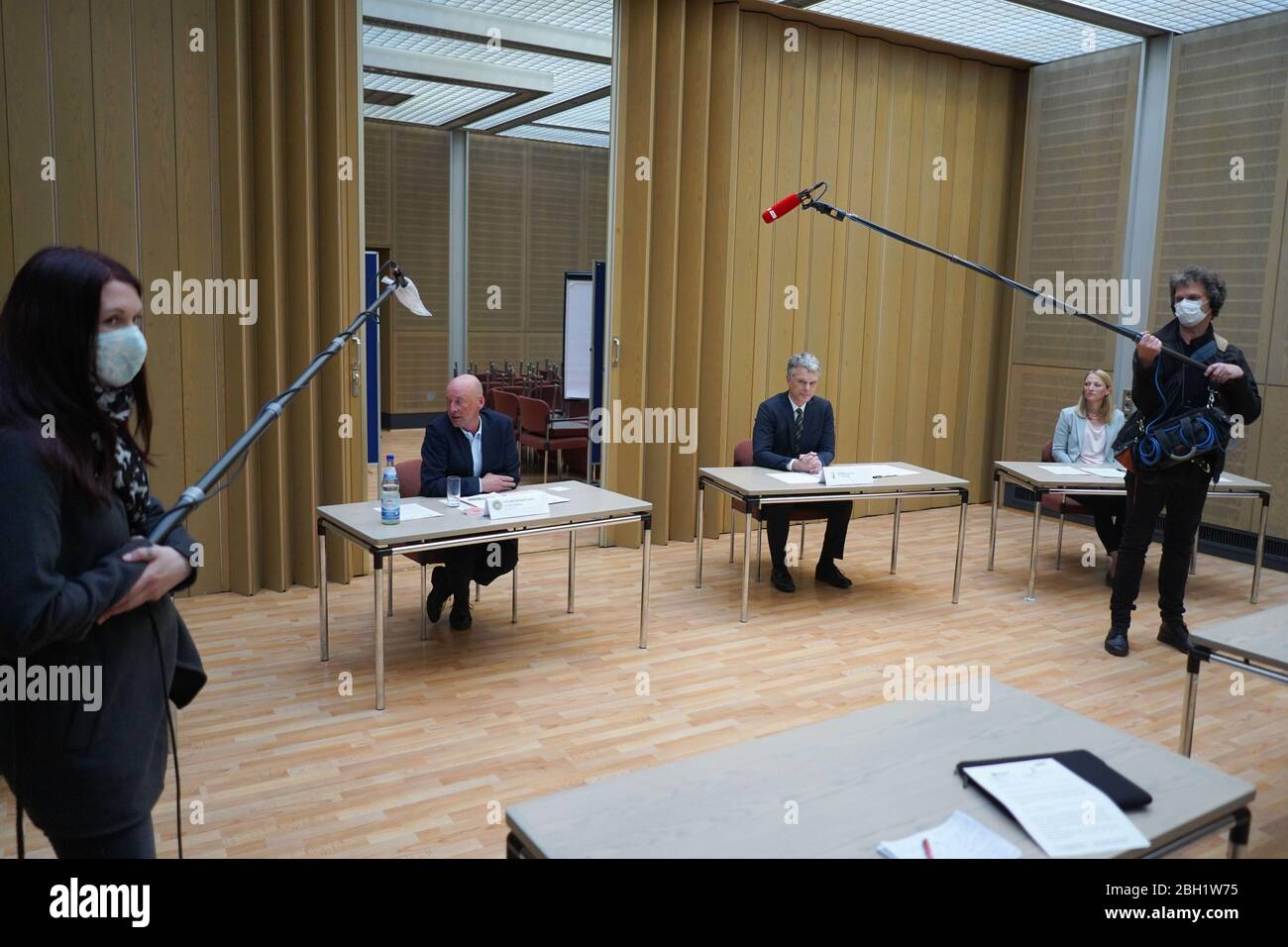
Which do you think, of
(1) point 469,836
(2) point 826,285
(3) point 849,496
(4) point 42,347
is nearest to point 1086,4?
(2) point 826,285

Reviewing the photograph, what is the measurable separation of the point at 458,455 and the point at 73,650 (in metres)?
3.27

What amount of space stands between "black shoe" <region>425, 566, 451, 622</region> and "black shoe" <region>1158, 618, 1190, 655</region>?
360 cm

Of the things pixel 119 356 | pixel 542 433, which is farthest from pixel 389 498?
pixel 542 433

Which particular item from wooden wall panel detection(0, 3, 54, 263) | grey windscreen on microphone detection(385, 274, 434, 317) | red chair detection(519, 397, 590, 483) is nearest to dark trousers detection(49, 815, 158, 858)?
grey windscreen on microphone detection(385, 274, 434, 317)

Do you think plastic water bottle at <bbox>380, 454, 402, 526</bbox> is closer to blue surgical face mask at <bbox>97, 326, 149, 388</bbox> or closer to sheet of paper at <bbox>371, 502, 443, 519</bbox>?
sheet of paper at <bbox>371, 502, 443, 519</bbox>

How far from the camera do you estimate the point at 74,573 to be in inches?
67.9

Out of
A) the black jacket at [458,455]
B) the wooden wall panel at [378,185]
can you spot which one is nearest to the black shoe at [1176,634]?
the black jacket at [458,455]

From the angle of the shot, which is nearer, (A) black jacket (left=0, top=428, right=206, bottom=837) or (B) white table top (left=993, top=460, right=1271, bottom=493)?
(A) black jacket (left=0, top=428, right=206, bottom=837)

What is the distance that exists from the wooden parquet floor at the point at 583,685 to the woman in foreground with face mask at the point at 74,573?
141 centimetres

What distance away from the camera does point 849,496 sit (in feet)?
18.0

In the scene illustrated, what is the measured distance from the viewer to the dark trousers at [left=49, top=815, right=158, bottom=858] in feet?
5.69

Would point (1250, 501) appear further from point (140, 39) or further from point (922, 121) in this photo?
point (140, 39)

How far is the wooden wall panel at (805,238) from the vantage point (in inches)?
265
